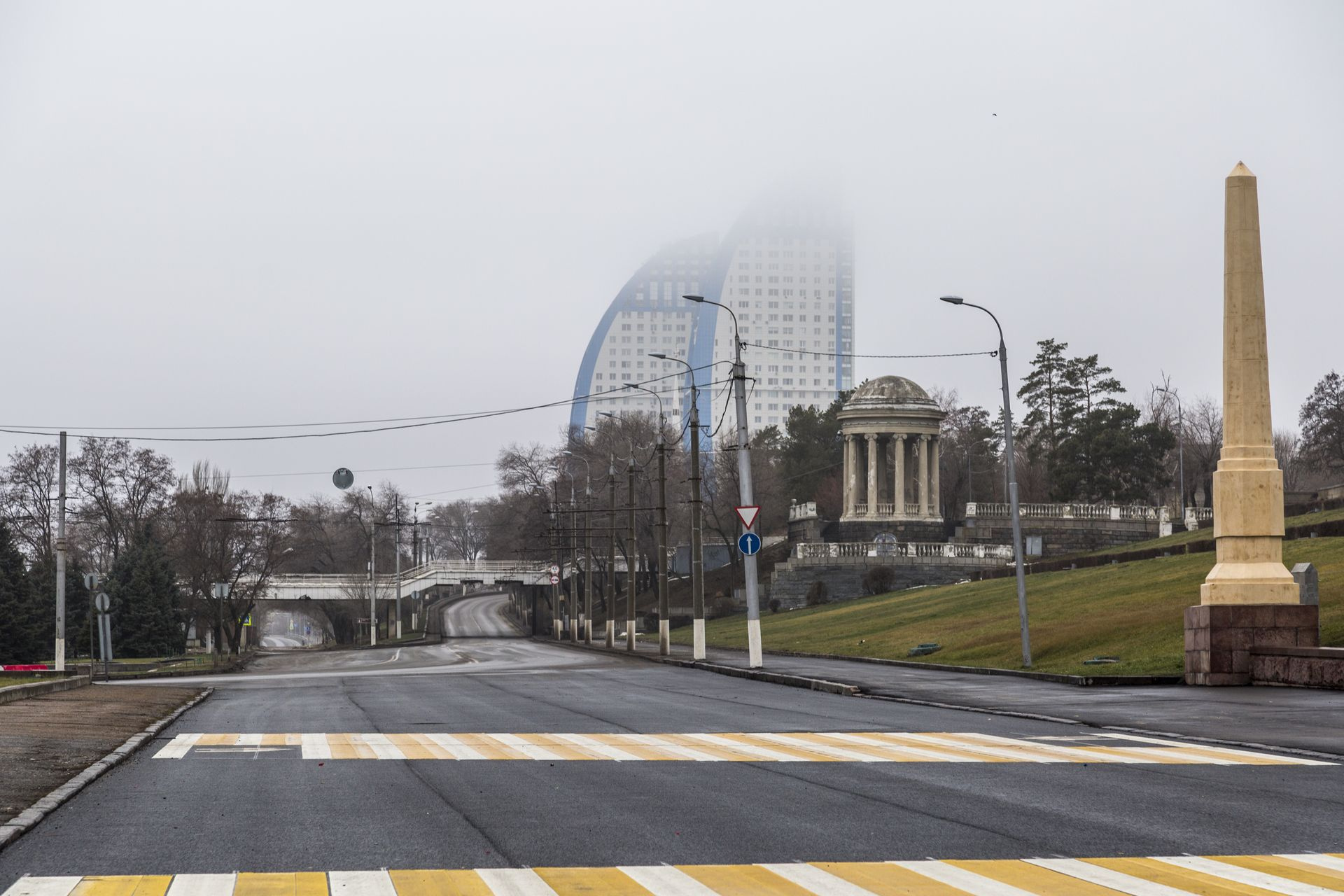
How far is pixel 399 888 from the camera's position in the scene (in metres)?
7.38

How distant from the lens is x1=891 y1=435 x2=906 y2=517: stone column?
8550 centimetres

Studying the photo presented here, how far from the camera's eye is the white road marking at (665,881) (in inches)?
287

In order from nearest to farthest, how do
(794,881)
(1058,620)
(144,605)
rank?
(794,881)
(1058,620)
(144,605)

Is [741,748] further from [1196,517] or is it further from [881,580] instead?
[1196,517]

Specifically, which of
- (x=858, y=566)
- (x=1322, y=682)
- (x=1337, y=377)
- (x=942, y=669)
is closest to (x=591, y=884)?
(x=1322, y=682)

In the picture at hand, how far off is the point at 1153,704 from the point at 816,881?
49.9ft

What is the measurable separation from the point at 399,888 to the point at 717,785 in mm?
4668

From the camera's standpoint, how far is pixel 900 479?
86.2m

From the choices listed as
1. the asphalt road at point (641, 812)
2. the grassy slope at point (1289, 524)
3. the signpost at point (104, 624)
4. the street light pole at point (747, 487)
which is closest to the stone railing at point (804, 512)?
the grassy slope at point (1289, 524)

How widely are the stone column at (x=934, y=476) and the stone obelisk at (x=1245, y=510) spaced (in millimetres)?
61838

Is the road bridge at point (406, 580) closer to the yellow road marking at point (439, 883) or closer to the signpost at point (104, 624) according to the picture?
the signpost at point (104, 624)

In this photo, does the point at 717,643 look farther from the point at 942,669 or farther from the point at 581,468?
the point at 581,468

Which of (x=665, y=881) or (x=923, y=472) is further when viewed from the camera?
(x=923, y=472)

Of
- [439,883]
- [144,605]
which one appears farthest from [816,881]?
[144,605]
